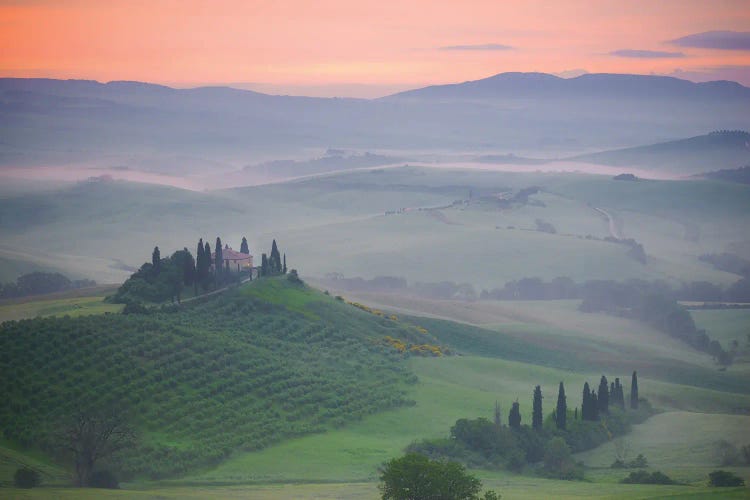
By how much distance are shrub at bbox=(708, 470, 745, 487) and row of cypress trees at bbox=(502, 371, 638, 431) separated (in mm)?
15003

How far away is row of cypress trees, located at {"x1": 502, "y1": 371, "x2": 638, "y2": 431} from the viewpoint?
236 ft

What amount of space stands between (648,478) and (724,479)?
4.18 m

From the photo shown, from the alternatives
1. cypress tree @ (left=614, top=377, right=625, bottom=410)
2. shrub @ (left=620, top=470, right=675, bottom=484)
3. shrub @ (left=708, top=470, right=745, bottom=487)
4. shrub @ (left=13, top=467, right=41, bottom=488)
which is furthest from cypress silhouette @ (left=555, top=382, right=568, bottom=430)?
shrub @ (left=13, top=467, right=41, bottom=488)

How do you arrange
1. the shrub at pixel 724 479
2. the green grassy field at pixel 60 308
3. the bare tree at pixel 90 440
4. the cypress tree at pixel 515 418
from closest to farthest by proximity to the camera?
1. the shrub at pixel 724 479
2. the bare tree at pixel 90 440
3. the cypress tree at pixel 515 418
4. the green grassy field at pixel 60 308

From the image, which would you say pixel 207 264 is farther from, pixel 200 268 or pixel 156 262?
pixel 156 262

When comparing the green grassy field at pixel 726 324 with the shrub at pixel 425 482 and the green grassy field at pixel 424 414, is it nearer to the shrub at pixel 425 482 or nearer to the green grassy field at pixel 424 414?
the green grassy field at pixel 424 414

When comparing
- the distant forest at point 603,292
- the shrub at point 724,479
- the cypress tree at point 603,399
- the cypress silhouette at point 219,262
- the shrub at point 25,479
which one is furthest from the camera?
the distant forest at point 603,292

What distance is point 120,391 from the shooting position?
68.0 metres

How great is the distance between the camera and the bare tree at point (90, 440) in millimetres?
58406

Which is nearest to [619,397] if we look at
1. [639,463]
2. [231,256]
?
[639,463]

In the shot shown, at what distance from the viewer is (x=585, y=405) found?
3049 inches

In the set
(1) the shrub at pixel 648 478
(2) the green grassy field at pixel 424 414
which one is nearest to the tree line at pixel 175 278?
(2) the green grassy field at pixel 424 414

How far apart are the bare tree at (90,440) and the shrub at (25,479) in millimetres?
2317

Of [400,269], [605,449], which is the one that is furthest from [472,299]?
[605,449]
